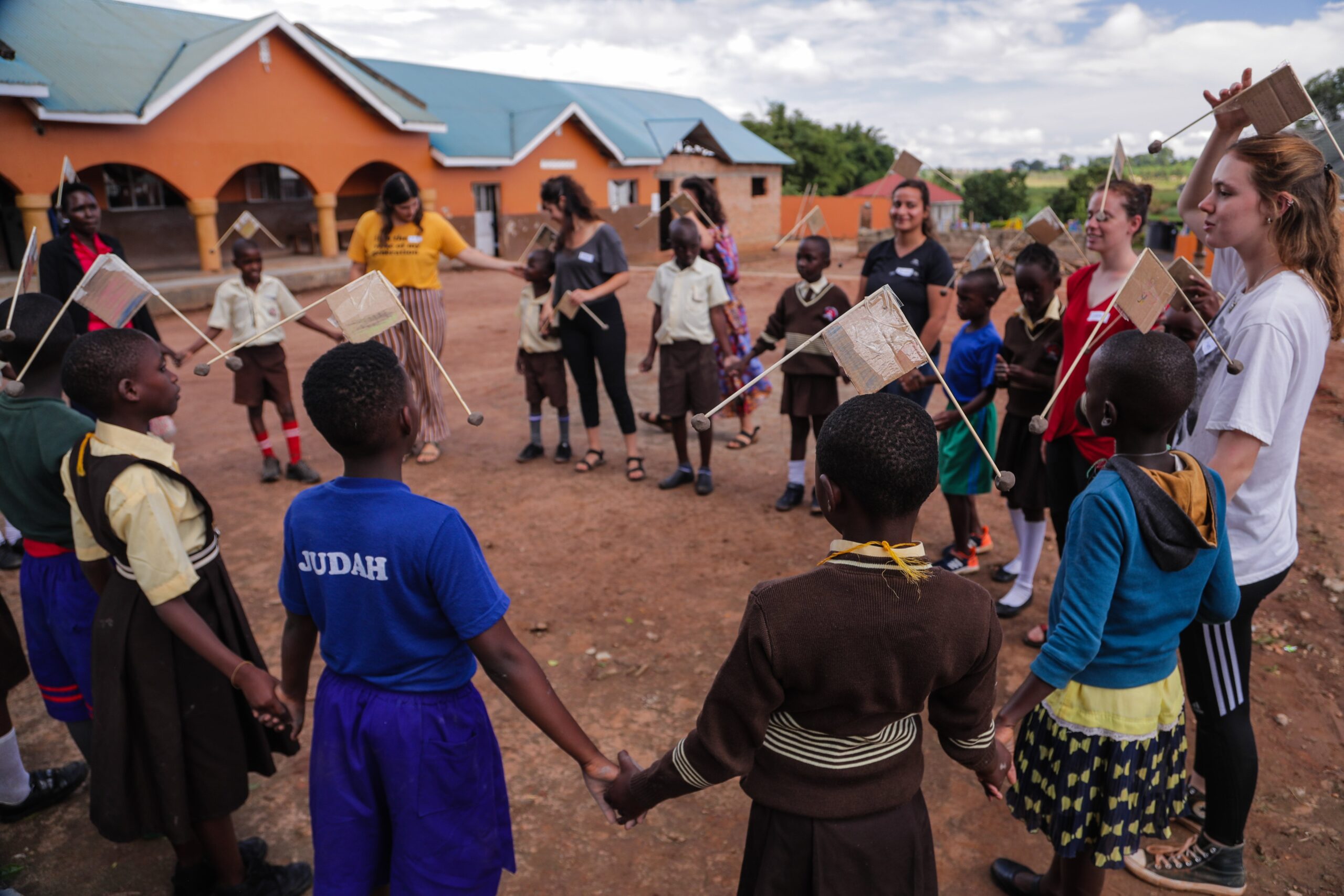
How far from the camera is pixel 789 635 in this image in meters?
1.40

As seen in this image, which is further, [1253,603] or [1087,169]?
[1087,169]

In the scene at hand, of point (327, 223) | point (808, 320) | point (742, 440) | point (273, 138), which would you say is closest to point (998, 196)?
point (327, 223)

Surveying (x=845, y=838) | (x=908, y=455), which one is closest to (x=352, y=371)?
(x=908, y=455)

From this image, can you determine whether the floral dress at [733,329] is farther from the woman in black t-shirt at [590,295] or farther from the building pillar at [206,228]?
the building pillar at [206,228]

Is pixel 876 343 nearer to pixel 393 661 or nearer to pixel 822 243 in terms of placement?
pixel 393 661

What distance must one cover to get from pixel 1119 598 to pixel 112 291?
2887 mm

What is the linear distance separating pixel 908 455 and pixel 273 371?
515 centimetres

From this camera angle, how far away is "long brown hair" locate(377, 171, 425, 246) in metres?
5.34

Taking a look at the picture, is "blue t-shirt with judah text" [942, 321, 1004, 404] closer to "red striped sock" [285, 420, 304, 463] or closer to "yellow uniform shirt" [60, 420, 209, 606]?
"yellow uniform shirt" [60, 420, 209, 606]

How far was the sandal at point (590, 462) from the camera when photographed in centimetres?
589

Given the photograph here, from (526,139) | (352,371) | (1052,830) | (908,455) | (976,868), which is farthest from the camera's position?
(526,139)

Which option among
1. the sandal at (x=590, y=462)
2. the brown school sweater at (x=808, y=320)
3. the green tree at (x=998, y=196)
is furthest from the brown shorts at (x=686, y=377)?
the green tree at (x=998, y=196)

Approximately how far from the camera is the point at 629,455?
579 cm

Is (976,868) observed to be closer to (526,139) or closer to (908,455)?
(908,455)
